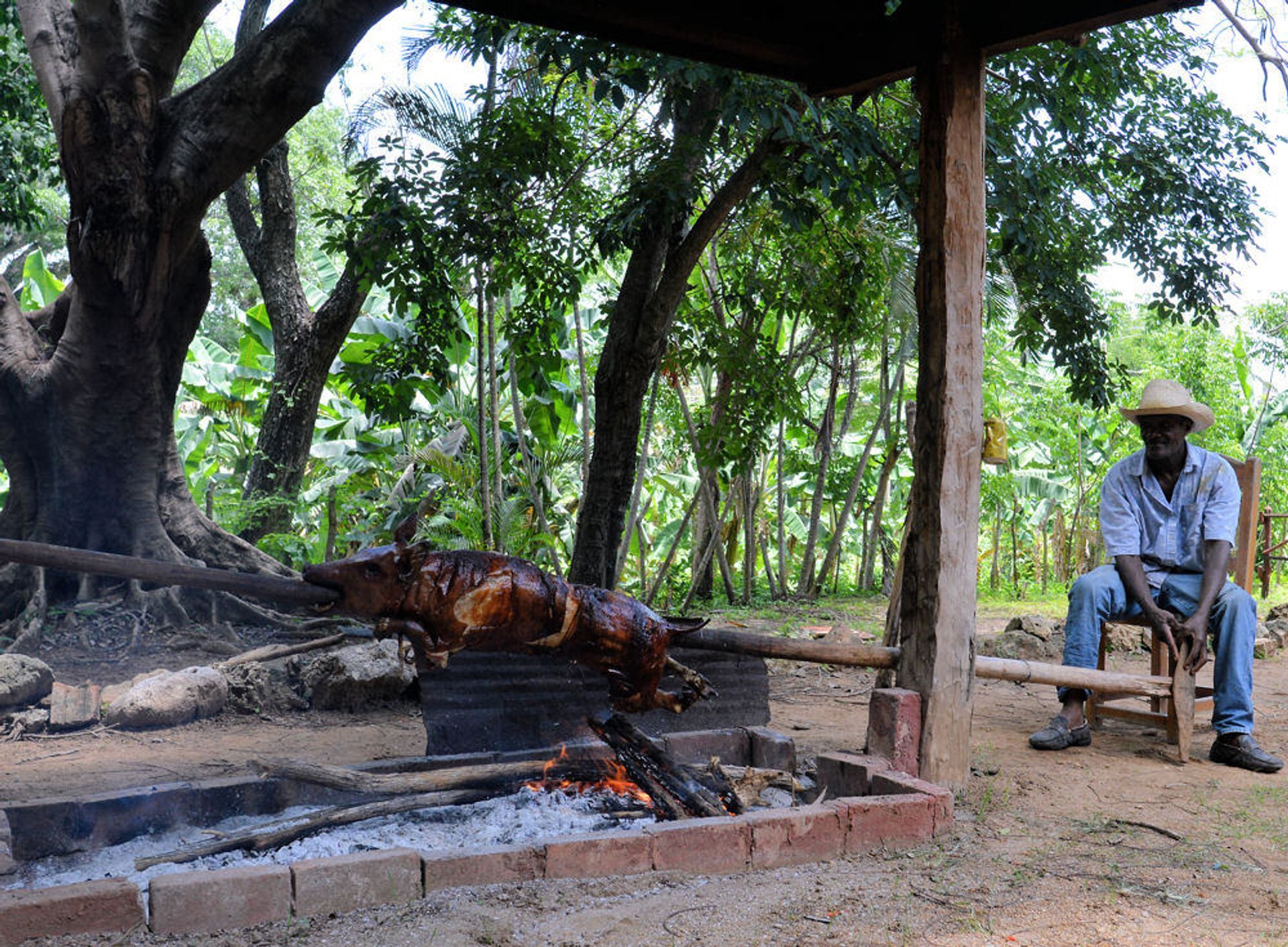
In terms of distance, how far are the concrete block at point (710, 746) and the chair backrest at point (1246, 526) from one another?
3.39 metres

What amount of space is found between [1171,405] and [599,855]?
13.1 ft

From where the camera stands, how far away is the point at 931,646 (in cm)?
422

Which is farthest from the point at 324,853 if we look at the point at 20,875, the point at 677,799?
the point at 677,799

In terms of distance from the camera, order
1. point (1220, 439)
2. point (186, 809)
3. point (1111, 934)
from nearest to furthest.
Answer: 1. point (1111, 934)
2. point (186, 809)
3. point (1220, 439)

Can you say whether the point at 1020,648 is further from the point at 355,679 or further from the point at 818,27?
the point at 818,27

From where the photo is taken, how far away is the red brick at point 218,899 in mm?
2600

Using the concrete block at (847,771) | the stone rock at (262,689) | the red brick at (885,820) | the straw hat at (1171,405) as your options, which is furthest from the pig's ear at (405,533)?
the straw hat at (1171,405)

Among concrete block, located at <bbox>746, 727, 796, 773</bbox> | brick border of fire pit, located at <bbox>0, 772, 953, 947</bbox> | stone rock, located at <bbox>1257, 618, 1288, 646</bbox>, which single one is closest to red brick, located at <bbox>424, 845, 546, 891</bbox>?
brick border of fire pit, located at <bbox>0, 772, 953, 947</bbox>

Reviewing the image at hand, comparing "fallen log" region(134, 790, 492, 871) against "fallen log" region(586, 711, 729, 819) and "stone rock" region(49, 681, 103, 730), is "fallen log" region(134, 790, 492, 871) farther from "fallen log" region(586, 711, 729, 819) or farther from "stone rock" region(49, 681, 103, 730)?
"stone rock" region(49, 681, 103, 730)

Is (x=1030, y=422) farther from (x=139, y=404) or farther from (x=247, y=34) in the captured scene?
(x=139, y=404)

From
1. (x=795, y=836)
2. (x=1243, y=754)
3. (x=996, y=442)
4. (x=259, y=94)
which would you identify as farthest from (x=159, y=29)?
A: (x=1243, y=754)

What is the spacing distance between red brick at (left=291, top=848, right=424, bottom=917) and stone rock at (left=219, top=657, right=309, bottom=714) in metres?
3.42

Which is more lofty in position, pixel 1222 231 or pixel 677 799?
pixel 1222 231

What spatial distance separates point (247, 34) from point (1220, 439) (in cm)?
1535
